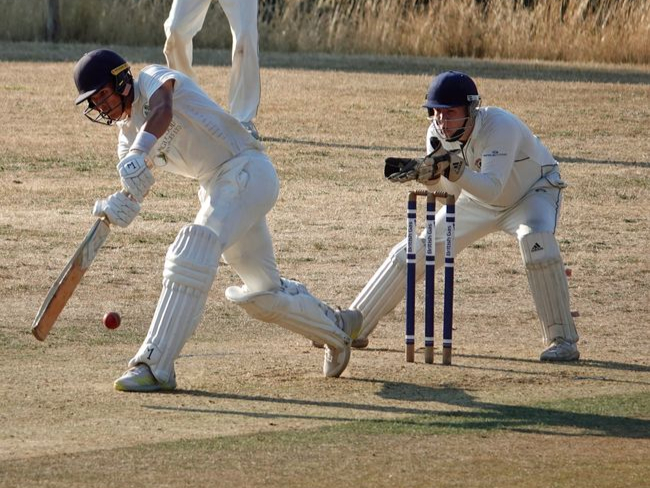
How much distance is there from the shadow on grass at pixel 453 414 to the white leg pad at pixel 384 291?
115cm

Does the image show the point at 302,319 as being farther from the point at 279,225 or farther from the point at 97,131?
the point at 97,131

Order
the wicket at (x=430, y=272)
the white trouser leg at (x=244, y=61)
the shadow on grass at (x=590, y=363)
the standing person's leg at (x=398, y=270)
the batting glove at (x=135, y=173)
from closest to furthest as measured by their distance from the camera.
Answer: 1. the batting glove at (x=135, y=173)
2. the wicket at (x=430, y=272)
3. the shadow on grass at (x=590, y=363)
4. the standing person's leg at (x=398, y=270)
5. the white trouser leg at (x=244, y=61)

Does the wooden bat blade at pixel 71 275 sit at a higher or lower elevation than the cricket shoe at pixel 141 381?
higher

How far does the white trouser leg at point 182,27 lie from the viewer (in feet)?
39.2

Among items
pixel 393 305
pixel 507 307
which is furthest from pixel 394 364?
pixel 507 307

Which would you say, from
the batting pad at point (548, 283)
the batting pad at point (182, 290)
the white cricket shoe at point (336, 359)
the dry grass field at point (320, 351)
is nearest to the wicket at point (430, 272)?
the dry grass field at point (320, 351)

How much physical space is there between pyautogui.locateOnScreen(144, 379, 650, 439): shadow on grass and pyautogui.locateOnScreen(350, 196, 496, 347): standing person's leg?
1153 millimetres

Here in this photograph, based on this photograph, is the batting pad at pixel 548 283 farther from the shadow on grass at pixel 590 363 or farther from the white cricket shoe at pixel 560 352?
the shadow on grass at pixel 590 363

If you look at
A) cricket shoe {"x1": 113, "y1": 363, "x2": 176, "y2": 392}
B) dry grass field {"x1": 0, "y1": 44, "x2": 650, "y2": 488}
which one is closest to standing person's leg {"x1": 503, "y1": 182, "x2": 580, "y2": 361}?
dry grass field {"x1": 0, "y1": 44, "x2": 650, "y2": 488}

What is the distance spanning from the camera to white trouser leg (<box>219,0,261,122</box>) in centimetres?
1184

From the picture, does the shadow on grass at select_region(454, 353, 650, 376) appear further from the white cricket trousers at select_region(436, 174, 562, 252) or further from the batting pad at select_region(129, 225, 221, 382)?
the batting pad at select_region(129, 225, 221, 382)

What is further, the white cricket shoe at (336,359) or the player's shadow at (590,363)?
the player's shadow at (590,363)

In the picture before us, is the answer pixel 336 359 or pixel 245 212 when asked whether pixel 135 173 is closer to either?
pixel 245 212

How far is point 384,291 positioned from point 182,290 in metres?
1.76
